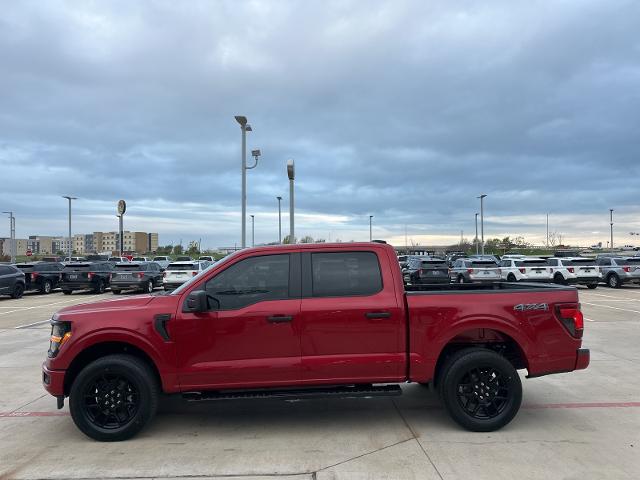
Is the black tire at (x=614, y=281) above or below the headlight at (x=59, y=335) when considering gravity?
below

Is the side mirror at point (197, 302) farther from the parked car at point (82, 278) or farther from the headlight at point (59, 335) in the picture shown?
the parked car at point (82, 278)

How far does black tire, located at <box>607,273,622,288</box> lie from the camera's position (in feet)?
84.4

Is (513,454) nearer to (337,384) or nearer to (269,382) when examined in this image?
(337,384)

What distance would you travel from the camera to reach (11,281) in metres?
21.6

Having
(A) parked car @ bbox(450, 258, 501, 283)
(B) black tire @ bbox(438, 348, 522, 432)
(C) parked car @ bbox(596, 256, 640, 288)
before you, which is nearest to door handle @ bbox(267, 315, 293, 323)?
(B) black tire @ bbox(438, 348, 522, 432)

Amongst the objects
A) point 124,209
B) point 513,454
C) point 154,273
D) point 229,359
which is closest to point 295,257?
point 229,359

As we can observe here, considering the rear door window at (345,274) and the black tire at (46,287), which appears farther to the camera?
the black tire at (46,287)

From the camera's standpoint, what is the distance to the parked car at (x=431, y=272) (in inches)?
982

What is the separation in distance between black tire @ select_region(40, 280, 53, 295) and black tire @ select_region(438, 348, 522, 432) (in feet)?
81.6

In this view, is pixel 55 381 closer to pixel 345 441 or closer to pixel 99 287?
pixel 345 441

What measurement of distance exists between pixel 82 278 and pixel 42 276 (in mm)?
2582

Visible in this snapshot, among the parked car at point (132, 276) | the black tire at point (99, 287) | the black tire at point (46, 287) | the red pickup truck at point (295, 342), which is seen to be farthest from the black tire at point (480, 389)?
the black tire at point (46, 287)

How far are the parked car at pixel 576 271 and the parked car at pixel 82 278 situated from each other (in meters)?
22.2

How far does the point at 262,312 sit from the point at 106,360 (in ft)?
5.14
